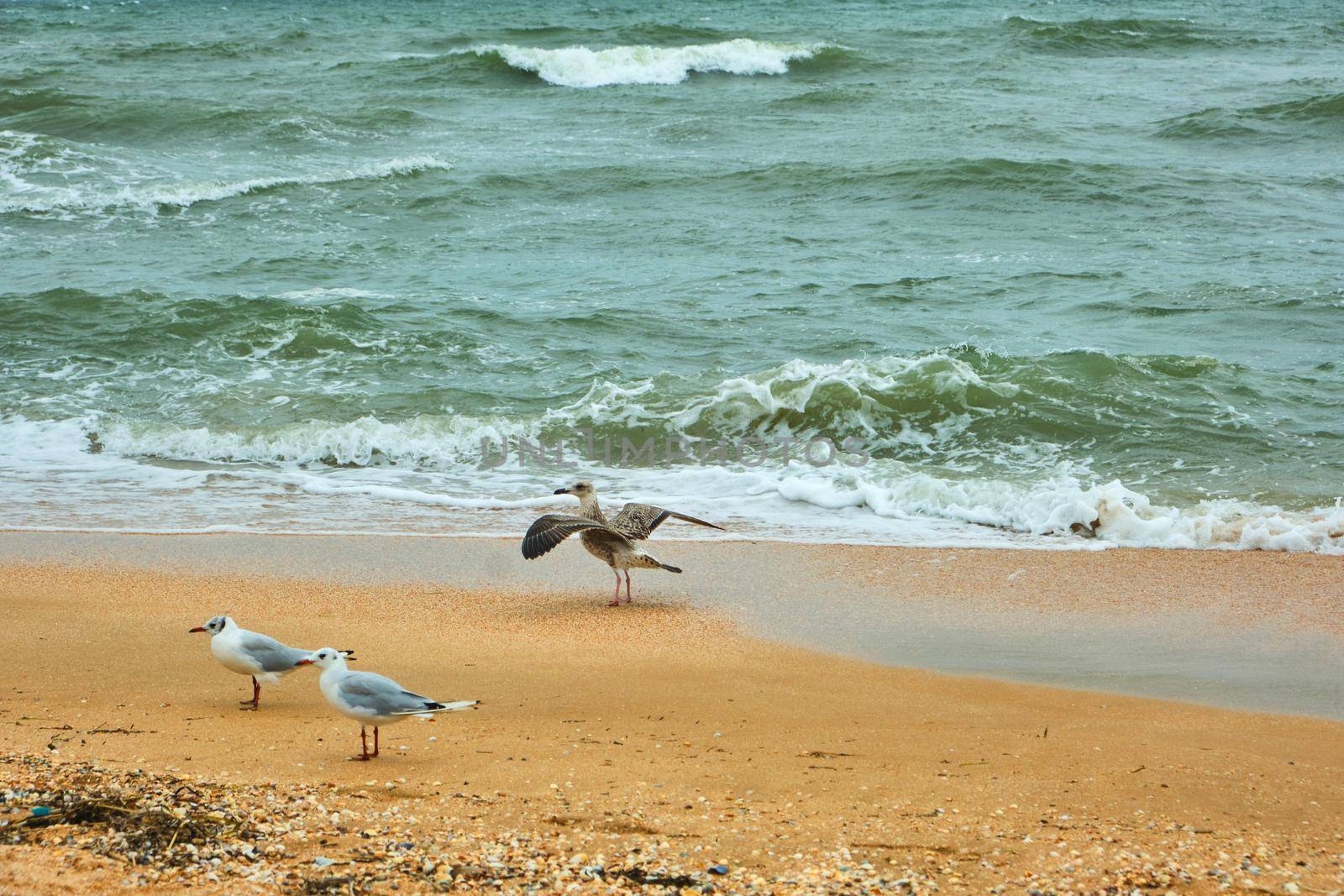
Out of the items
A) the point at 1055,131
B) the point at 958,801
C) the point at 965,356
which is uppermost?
the point at 1055,131

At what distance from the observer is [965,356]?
35.9 feet

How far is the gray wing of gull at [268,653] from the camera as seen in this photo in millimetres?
4793

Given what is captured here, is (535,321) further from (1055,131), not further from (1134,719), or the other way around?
(1055,131)

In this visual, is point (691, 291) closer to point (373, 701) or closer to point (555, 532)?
point (555, 532)

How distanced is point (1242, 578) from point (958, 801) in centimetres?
346

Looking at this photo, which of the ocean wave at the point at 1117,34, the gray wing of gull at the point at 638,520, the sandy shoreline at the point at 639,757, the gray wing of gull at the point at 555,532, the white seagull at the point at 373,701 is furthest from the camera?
the ocean wave at the point at 1117,34

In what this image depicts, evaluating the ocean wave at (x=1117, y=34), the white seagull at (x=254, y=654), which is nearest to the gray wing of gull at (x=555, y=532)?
the white seagull at (x=254, y=654)

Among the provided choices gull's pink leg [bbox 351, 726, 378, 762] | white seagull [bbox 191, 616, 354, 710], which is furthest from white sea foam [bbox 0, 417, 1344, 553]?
gull's pink leg [bbox 351, 726, 378, 762]

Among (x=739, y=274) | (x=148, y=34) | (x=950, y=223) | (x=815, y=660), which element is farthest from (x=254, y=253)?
(x=148, y=34)

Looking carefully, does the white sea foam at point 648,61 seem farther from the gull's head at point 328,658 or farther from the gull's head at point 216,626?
the gull's head at point 328,658

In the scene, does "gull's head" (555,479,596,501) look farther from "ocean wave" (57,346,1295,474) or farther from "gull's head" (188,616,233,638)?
"ocean wave" (57,346,1295,474)

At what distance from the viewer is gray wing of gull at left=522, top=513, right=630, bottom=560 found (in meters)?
6.36

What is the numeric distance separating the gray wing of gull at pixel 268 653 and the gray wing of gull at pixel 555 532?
1.67m

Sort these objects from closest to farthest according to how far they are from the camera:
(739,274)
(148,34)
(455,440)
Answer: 1. (455,440)
2. (739,274)
3. (148,34)
